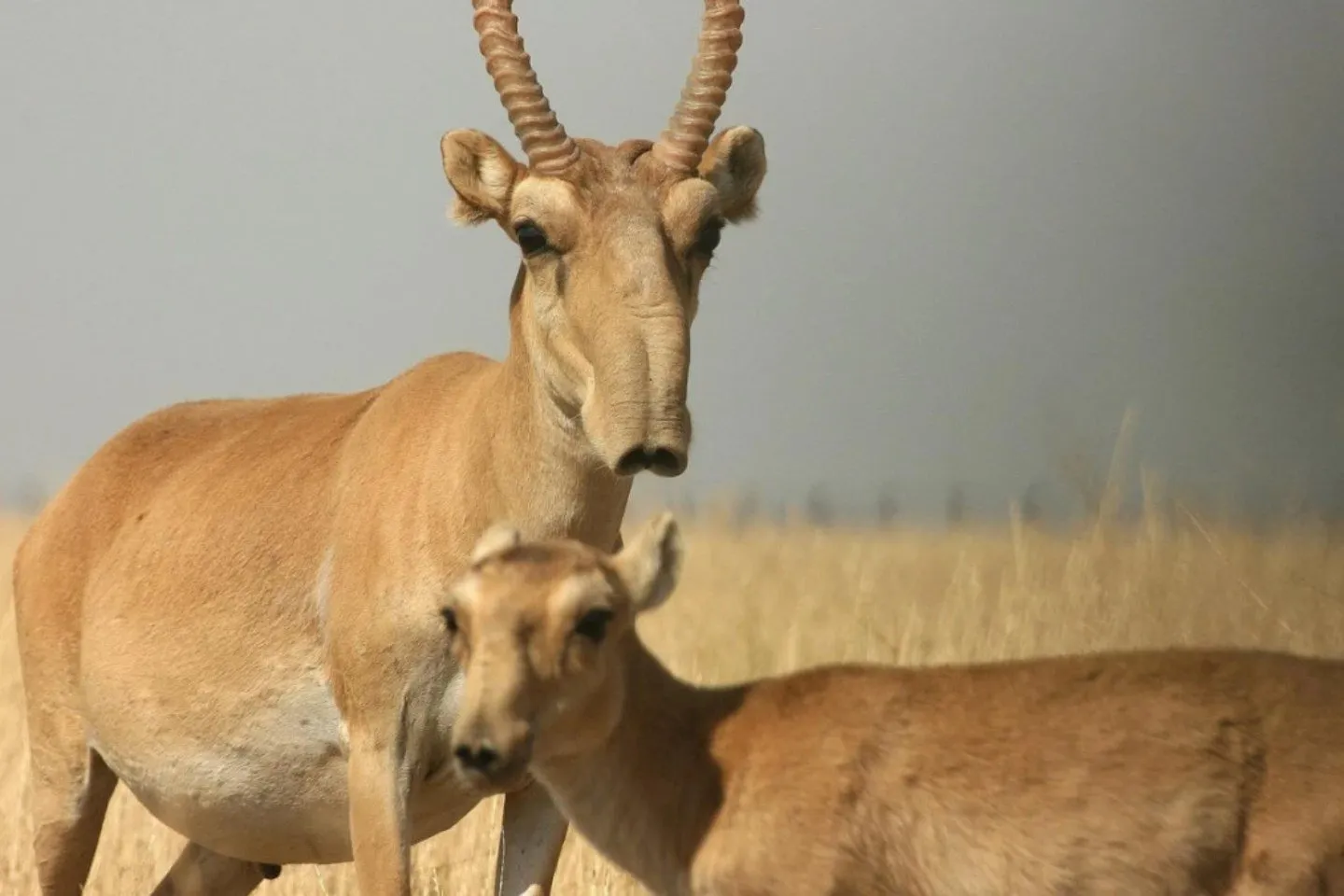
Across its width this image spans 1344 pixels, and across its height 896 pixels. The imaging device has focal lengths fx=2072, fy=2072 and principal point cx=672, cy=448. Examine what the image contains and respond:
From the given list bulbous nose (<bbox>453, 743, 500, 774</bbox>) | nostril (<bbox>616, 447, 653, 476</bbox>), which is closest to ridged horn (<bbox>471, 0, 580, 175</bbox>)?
nostril (<bbox>616, 447, 653, 476</bbox>)

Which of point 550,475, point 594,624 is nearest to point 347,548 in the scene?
point 550,475

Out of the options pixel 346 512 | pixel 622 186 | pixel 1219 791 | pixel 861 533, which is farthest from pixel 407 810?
pixel 861 533

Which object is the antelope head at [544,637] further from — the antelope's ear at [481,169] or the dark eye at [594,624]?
the antelope's ear at [481,169]

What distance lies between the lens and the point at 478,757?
514 centimetres

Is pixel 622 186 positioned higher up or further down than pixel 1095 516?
higher up

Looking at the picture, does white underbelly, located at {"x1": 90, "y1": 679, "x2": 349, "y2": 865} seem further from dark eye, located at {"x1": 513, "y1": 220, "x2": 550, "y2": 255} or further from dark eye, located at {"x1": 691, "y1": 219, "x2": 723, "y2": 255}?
dark eye, located at {"x1": 691, "y1": 219, "x2": 723, "y2": 255}

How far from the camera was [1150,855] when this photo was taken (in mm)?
5480

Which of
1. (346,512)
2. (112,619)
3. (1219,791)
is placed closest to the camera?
(1219,791)

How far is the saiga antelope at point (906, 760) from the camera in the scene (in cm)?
539

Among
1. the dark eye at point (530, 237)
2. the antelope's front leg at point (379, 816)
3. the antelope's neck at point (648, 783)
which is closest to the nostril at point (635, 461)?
the antelope's neck at point (648, 783)

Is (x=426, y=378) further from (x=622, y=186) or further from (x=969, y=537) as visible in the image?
(x=969, y=537)

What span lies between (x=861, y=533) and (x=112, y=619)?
29.1 ft

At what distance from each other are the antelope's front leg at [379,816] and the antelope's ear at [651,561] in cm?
134

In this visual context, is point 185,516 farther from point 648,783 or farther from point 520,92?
point 648,783
